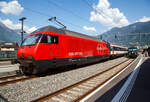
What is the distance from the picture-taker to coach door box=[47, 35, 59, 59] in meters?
7.61

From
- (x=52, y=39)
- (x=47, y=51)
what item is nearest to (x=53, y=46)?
(x=52, y=39)

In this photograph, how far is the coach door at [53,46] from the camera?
7.61 m

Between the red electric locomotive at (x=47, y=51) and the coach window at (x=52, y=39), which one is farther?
the coach window at (x=52, y=39)

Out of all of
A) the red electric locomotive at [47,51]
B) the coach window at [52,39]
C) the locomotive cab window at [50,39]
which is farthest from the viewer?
the coach window at [52,39]

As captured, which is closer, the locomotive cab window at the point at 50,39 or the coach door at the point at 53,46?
the locomotive cab window at the point at 50,39

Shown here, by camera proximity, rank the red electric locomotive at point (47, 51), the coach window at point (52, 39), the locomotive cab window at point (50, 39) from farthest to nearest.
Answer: the coach window at point (52, 39) → the locomotive cab window at point (50, 39) → the red electric locomotive at point (47, 51)

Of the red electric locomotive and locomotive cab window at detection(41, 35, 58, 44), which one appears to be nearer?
the red electric locomotive

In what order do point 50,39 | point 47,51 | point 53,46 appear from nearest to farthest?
point 47,51, point 50,39, point 53,46

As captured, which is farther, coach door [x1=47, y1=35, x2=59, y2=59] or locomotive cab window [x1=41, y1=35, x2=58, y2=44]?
coach door [x1=47, y1=35, x2=59, y2=59]

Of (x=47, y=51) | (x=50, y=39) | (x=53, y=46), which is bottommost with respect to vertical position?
(x=47, y=51)

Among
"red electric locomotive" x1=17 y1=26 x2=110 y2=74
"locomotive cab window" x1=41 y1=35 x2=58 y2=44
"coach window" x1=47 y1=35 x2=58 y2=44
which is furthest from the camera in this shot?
"coach window" x1=47 y1=35 x2=58 y2=44

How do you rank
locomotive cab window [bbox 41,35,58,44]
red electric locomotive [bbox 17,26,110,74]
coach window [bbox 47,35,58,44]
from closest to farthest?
red electric locomotive [bbox 17,26,110,74] → locomotive cab window [bbox 41,35,58,44] → coach window [bbox 47,35,58,44]

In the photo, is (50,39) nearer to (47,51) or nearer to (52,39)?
(52,39)

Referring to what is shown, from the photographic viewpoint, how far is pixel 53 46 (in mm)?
7781
